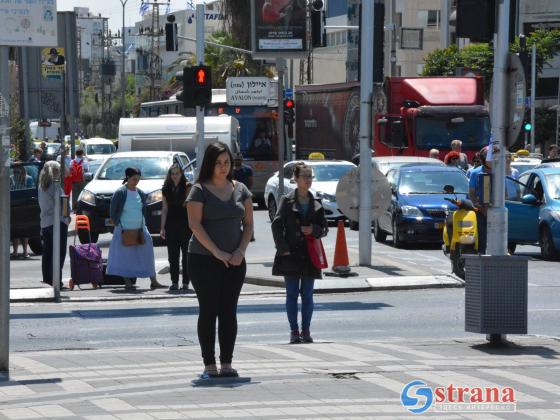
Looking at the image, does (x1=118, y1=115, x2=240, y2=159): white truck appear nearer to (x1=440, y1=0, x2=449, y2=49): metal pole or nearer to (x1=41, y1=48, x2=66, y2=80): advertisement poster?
(x1=41, y1=48, x2=66, y2=80): advertisement poster

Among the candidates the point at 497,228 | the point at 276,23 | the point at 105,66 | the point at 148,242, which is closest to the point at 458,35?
the point at 497,228

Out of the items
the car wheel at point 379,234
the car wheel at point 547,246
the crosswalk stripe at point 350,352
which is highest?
the crosswalk stripe at point 350,352

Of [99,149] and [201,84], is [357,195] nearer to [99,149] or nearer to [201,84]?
[201,84]

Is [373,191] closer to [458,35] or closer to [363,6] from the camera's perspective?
[363,6]

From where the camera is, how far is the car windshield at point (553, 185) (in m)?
23.0

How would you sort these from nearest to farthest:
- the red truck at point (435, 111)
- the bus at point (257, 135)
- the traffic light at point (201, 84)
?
the traffic light at point (201, 84), the red truck at point (435, 111), the bus at point (257, 135)

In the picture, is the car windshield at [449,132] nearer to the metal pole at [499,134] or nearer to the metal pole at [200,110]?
the metal pole at [200,110]

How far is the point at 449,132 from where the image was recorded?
3422 centimetres

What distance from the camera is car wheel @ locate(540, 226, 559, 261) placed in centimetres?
2238

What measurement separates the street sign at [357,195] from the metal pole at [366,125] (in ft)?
0.32

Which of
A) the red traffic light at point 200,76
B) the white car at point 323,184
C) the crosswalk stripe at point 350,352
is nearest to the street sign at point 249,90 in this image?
the white car at point 323,184

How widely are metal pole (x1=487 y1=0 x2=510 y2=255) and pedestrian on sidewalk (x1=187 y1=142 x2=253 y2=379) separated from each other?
294cm

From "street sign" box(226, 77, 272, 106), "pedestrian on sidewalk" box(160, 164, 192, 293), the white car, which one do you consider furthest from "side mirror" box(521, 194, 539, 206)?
"street sign" box(226, 77, 272, 106)

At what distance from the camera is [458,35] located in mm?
11703
